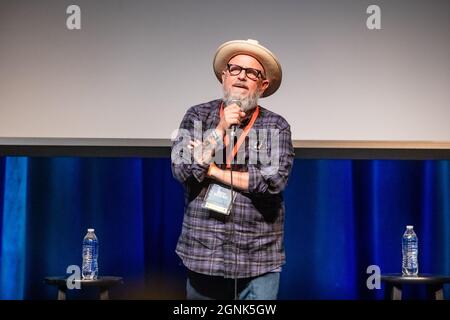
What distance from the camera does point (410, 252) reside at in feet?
12.1

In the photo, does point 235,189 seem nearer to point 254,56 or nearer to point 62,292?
point 254,56

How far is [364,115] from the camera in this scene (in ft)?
11.5

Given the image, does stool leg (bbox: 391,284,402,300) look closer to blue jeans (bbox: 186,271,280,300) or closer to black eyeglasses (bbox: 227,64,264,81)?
blue jeans (bbox: 186,271,280,300)

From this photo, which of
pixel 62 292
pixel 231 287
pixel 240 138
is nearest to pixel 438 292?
pixel 231 287

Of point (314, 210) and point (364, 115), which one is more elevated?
point (364, 115)

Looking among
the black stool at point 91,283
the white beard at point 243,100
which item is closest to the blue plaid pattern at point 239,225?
the white beard at point 243,100

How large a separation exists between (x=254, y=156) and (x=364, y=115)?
3.50 ft

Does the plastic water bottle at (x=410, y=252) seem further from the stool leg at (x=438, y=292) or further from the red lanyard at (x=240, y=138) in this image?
the red lanyard at (x=240, y=138)

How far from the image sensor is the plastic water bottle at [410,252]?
145 inches

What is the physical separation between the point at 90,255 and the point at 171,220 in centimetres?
49

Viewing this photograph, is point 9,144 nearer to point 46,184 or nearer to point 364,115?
point 46,184

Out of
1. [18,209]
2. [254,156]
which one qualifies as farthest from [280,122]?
Result: [18,209]
